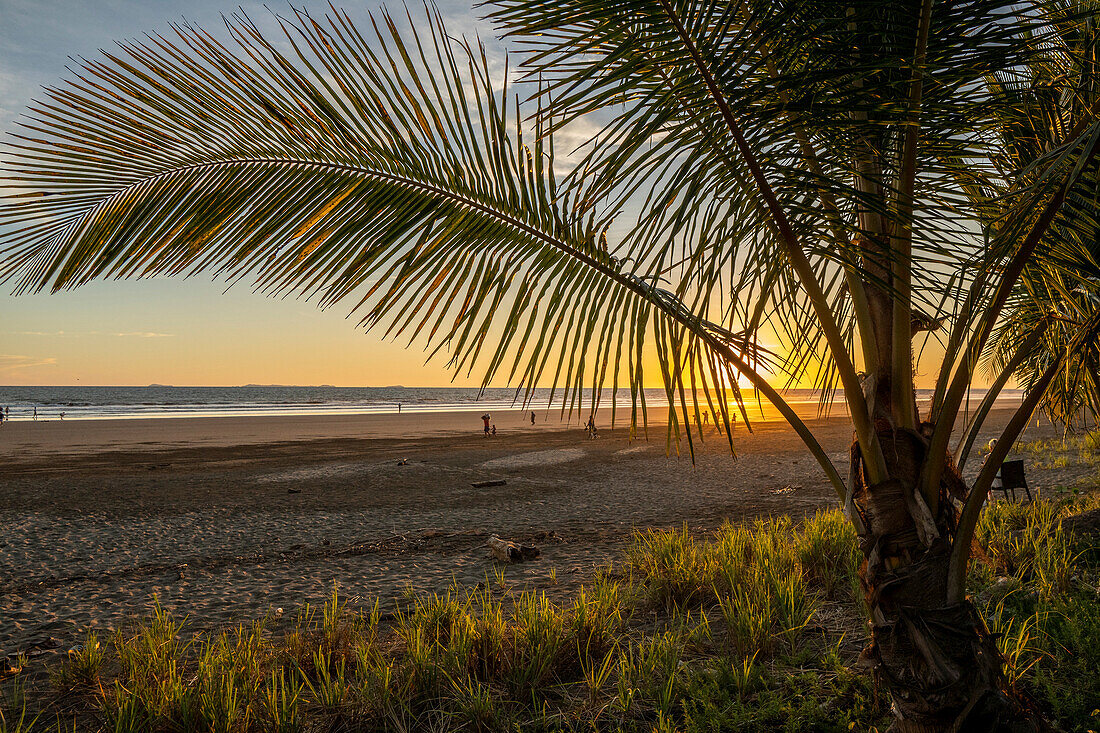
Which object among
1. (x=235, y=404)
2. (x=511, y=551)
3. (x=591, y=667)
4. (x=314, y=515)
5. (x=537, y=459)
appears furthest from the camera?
(x=235, y=404)

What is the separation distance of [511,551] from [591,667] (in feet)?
10.6

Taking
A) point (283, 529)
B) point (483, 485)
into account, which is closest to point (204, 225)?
point (283, 529)

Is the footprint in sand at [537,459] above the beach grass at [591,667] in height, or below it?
below

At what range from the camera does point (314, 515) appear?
361 inches

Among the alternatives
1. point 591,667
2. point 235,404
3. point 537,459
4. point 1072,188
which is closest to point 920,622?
point 1072,188

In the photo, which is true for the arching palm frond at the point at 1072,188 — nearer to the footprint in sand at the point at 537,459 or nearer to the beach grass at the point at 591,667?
the beach grass at the point at 591,667

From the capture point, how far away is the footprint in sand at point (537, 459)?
1508cm

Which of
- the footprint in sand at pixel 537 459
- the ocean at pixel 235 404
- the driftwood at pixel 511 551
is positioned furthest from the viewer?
the ocean at pixel 235 404

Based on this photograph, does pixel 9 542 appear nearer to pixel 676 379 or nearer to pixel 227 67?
pixel 227 67

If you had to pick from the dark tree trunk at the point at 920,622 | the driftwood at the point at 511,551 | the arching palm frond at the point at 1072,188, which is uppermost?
the arching palm frond at the point at 1072,188

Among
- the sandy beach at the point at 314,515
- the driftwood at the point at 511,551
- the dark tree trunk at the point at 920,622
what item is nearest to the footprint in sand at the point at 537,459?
the sandy beach at the point at 314,515

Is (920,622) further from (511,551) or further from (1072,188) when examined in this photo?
(511,551)

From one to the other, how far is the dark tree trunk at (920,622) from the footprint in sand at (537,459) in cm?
1290

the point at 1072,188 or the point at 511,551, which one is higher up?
the point at 1072,188
